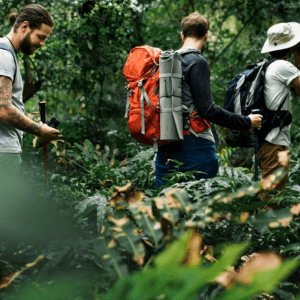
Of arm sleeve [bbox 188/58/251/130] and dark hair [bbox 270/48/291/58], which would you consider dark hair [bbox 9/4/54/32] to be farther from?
Result: dark hair [bbox 270/48/291/58]

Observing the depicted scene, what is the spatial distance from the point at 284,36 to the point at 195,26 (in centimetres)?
123

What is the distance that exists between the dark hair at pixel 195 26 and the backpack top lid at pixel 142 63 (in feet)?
1.11

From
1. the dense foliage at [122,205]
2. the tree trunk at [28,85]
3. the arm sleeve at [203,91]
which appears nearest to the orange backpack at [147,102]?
the arm sleeve at [203,91]

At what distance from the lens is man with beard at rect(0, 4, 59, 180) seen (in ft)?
8.33

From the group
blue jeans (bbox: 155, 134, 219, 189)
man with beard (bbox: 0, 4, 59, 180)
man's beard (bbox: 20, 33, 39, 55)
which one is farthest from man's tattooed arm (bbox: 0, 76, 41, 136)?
blue jeans (bbox: 155, 134, 219, 189)

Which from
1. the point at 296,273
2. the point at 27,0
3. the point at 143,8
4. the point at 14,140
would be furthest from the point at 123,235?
the point at 143,8

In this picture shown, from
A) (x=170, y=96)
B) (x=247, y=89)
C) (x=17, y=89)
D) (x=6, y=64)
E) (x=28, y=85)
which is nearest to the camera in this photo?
(x=6, y=64)

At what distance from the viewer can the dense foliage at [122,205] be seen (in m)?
0.98

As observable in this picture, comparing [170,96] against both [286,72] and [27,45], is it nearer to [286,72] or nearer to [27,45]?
[27,45]

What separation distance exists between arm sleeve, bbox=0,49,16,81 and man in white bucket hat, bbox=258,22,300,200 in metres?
2.45

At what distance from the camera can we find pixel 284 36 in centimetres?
373

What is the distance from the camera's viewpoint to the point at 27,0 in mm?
5641

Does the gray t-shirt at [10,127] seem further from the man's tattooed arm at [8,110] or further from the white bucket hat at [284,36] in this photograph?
the white bucket hat at [284,36]

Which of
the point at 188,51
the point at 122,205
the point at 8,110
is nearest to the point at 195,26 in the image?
the point at 188,51
